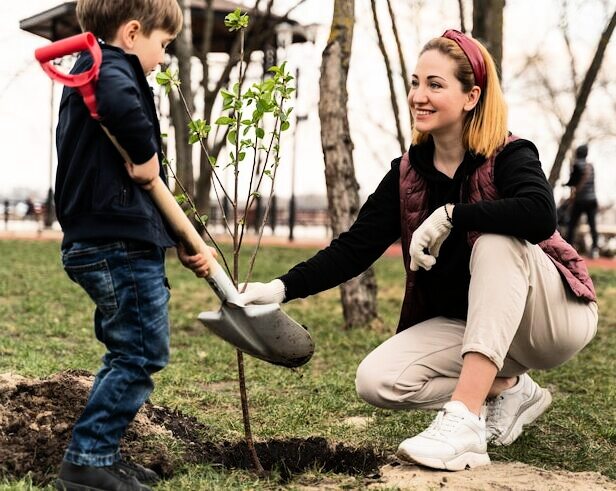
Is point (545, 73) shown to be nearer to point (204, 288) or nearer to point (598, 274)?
point (598, 274)

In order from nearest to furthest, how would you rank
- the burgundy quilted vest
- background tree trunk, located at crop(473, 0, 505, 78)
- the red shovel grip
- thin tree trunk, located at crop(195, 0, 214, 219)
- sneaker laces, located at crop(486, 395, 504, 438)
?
the red shovel grip → the burgundy quilted vest → sneaker laces, located at crop(486, 395, 504, 438) → background tree trunk, located at crop(473, 0, 505, 78) → thin tree trunk, located at crop(195, 0, 214, 219)

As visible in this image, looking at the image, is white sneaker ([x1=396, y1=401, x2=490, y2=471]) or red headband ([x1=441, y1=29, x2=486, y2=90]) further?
red headband ([x1=441, y1=29, x2=486, y2=90])

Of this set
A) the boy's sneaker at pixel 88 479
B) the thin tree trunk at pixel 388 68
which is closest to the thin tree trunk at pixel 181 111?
the thin tree trunk at pixel 388 68

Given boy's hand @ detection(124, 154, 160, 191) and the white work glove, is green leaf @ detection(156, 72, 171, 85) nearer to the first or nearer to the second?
boy's hand @ detection(124, 154, 160, 191)

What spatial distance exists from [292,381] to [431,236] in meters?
1.97

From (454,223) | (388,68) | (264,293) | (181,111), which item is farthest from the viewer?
(181,111)

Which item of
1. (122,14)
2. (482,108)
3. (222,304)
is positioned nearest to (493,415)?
(482,108)

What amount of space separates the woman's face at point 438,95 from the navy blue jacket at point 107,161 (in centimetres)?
109

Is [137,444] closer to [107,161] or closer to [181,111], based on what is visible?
[107,161]

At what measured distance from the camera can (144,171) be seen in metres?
2.37

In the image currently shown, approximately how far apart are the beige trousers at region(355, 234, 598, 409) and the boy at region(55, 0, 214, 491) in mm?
1020

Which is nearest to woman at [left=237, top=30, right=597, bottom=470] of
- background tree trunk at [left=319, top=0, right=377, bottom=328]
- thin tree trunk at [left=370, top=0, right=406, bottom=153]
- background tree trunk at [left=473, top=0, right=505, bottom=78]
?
background tree trunk at [left=319, top=0, right=377, bottom=328]

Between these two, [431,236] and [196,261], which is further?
[431,236]

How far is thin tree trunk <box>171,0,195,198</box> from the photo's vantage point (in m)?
11.1
